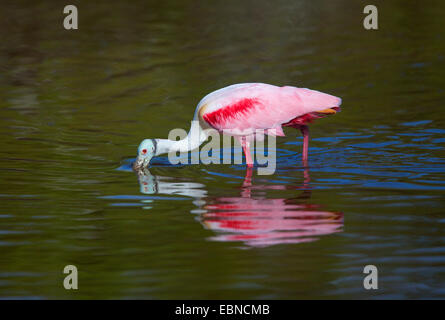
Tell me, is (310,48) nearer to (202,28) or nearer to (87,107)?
(202,28)

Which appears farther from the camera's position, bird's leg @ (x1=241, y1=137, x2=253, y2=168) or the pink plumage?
bird's leg @ (x1=241, y1=137, x2=253, y2=168)

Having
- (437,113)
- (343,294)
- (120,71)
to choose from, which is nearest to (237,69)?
(120,71)

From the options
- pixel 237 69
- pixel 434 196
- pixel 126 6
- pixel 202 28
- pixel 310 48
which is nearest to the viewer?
pixel 434 196

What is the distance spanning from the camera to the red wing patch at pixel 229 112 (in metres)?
11.1

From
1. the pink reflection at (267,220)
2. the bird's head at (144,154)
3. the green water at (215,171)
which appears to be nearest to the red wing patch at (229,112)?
the green water at (215,171)

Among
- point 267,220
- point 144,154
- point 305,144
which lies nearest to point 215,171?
point 144,154

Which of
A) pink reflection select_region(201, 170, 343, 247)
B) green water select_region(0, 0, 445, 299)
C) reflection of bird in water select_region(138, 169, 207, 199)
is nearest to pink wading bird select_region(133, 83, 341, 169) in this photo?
green water select_region(0, 0, 445, 299)

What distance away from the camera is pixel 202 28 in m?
21.6

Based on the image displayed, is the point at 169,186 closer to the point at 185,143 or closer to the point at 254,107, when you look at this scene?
the point at 185,143

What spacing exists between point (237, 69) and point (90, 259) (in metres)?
10.3

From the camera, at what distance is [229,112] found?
1113 centimetres

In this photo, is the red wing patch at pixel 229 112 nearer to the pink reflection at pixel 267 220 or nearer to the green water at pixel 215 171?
the green water at pixel 215 171

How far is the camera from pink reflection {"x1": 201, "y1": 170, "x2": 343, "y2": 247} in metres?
8.09

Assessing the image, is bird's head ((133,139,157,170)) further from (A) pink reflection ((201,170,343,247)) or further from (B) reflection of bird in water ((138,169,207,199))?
(A) pink reflection ((201,170,343,247))
